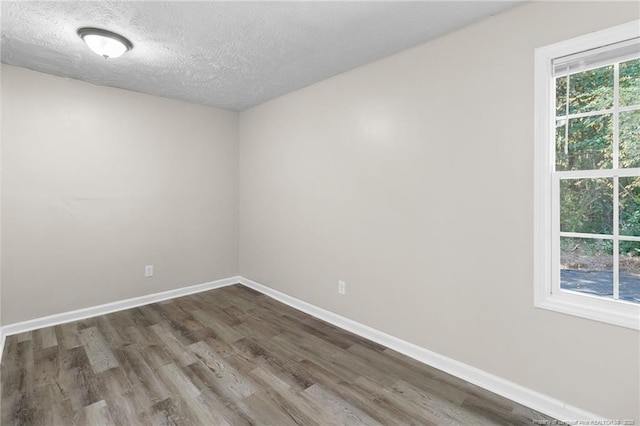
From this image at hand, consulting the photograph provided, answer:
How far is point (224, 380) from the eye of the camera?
7.27 feet

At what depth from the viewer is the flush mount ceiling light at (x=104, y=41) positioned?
2175 mm

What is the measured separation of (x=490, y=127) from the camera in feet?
6.82

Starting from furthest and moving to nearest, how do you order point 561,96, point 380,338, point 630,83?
point 380,338, point 561,96, point 630,83

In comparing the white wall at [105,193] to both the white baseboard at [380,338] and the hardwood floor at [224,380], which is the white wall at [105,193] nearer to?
the white baseboard at [380,338]

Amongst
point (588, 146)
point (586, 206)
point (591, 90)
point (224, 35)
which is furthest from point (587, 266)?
point (224, 35)

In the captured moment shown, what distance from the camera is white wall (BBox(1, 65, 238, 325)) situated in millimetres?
2930

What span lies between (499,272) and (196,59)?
2853 millimetres

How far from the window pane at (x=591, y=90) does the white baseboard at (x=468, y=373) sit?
172 centimetres

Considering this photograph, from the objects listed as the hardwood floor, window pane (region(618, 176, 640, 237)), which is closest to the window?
window pane (region(618, 176, 640, 237))

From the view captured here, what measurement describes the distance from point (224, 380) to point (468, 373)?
1.70 meters

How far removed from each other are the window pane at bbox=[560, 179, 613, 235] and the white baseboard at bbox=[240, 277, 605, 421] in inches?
40.3

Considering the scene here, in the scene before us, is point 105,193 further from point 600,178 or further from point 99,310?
point 600,178

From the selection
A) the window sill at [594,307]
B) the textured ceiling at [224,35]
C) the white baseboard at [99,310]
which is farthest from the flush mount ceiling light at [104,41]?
the window sill at [594,307]

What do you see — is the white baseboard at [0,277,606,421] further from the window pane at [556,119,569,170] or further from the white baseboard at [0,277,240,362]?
the window pane at [556,119,569,170]
